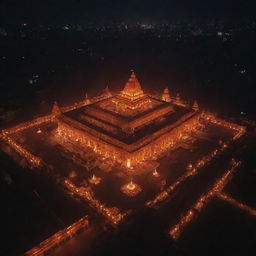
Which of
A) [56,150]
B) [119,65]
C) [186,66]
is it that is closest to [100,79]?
[119,65]

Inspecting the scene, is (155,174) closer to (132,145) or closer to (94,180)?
(132,145)

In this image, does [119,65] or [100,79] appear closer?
[100,79]

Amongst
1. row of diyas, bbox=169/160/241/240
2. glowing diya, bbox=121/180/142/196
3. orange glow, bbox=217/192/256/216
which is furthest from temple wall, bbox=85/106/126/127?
orange glow, bbox=217/192/256/216

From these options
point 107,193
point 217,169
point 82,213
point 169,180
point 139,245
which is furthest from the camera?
point 217,169

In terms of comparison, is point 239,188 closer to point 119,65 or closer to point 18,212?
point 18,212

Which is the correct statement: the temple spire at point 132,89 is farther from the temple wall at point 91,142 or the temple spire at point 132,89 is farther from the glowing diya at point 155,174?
the glowing diya at point 155,174

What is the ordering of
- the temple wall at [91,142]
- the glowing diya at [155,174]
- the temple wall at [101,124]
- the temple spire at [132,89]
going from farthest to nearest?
the temple spire at [132,89] → the temple wall at [101,124] → the temple wall at [91,142] → the glowing diya at [155,174]

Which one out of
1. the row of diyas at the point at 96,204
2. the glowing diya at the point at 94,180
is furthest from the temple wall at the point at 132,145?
the row of diyas at the point at 96,204
